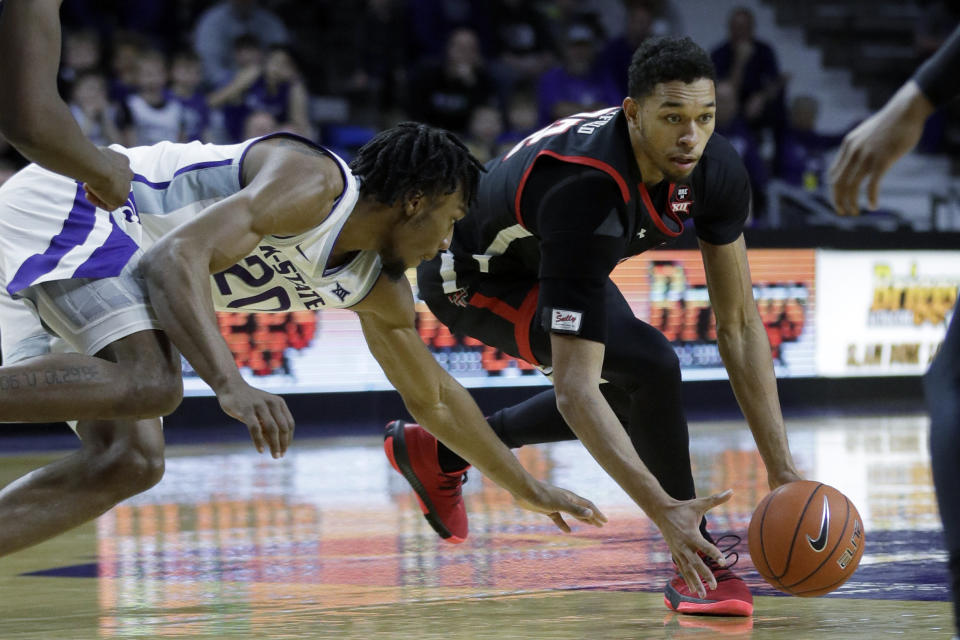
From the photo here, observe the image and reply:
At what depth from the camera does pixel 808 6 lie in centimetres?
1672

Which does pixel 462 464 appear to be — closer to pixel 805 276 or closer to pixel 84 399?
pixel 84 399

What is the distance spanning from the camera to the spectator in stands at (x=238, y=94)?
429 inches

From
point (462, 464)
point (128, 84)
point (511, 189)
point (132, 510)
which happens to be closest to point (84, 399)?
point (511, 189)

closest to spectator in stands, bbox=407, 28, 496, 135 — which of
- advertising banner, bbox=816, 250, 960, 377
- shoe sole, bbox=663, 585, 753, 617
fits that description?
advertising banner, bbox=816, 250, 960, 377

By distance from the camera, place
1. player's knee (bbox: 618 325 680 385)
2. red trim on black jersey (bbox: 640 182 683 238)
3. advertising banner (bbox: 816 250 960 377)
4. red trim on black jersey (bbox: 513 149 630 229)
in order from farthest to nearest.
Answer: advertising banner (bbox: 816 250 960 377)
player's knee (bbox: 618 325 680 385)
red trim on black jersey (bbox: 640 182 683 238)
red trim on black jersey (bbox: 513 149 630 229)

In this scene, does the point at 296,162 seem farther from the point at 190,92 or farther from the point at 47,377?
the point at 190,92

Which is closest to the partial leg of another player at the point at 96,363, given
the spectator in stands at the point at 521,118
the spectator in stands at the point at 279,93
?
the spectator in stands at the point at 279,93

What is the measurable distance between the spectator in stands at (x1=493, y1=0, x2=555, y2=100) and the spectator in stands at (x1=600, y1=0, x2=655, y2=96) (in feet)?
2.09

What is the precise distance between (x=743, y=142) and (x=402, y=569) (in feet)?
27.6

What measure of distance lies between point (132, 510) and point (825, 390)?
6.64 m

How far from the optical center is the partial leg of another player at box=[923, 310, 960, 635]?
2611 mm

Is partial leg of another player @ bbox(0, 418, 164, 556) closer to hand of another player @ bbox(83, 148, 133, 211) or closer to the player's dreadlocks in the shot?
hand of another player @ bbox(83, 148, 133, 211)

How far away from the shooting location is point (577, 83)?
1234 centimetres

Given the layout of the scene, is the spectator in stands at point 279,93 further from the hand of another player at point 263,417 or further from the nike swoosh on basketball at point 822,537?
the hand of another player at point 263,417
